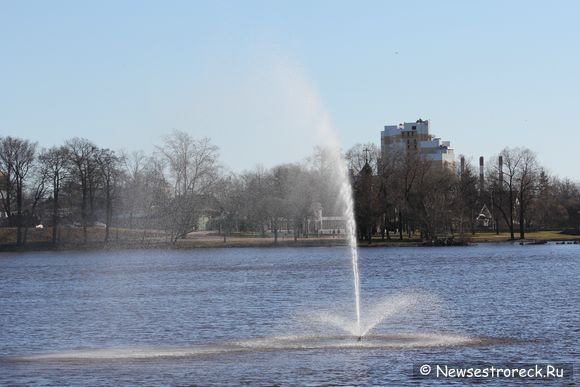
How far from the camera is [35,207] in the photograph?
132m

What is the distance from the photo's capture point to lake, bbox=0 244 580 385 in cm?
2675

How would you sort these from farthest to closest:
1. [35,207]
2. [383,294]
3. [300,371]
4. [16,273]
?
[35,207] → [16,273] → [383,294] → [300,371]

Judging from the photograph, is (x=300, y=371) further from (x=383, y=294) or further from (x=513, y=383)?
(x=383, y=294)

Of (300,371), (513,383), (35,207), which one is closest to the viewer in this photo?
(513,383)

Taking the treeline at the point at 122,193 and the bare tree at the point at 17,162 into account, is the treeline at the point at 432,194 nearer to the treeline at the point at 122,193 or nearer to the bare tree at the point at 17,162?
the treeline at the point at 122,193

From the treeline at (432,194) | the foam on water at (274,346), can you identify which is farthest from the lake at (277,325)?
the treeline at (432,194)

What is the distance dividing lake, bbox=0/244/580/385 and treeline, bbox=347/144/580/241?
5227cm

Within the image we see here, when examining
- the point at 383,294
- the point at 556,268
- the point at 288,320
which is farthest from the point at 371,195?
the point at 288,320

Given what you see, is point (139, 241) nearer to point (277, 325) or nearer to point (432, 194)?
point (432, 194)

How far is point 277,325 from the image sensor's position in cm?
3678

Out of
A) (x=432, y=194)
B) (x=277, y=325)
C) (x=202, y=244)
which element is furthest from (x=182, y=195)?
(x=277, y=325)

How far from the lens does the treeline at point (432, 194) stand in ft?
410

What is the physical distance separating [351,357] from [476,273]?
4165 centimetres

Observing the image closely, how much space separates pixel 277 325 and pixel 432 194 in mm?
91595
